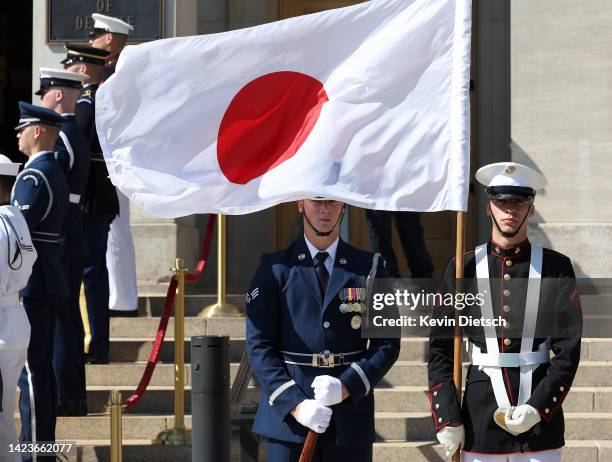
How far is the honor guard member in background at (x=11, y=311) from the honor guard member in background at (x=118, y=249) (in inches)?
115

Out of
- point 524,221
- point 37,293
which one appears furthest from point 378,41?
point 37,293

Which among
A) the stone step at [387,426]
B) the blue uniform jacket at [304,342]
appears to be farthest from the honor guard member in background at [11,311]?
the blue uniform jacket at [304,342]

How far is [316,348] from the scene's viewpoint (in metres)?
5.97

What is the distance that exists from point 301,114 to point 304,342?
1.21m

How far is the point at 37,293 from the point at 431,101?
3.17 meters

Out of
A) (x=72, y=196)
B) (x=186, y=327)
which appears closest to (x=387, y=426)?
(x=186, y=327)

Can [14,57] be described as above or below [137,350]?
above

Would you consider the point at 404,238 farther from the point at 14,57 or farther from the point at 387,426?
the point at 14,57

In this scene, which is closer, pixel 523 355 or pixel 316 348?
pixel 523 355

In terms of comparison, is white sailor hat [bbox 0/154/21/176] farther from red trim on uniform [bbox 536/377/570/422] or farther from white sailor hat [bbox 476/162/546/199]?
red trim on uniform [bbox 536/377/570/422]

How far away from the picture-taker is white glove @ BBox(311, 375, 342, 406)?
18.9 ft

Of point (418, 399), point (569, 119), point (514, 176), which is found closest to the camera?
point (514, 176)

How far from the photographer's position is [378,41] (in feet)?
20.9

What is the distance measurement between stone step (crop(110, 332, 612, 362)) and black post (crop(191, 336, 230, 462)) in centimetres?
337
